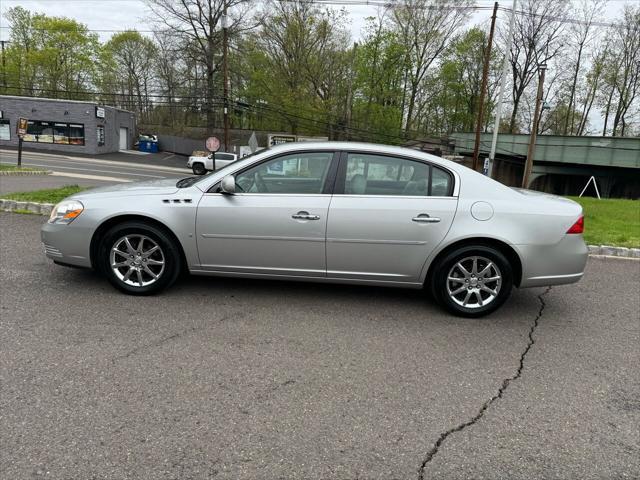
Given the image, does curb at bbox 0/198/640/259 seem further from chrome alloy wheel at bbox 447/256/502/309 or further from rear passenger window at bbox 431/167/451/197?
rear passenger window at bbox 431/167/451/197

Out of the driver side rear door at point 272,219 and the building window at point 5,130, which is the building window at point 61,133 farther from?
the driver side rear door at point 272,219

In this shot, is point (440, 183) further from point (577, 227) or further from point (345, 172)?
point (577, 227)

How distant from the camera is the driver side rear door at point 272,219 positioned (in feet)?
13.6

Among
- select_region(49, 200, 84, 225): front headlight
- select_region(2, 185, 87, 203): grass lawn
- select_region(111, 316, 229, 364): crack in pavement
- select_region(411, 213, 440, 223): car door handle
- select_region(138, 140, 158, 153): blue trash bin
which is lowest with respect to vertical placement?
select_region(111, 316, 229, 364): crack in pavement

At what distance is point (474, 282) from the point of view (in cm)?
421

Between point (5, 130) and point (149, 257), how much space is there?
42215 mm

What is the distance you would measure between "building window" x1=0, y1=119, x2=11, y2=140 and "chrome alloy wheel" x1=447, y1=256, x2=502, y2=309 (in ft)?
144

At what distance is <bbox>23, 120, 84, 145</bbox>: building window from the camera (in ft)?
121

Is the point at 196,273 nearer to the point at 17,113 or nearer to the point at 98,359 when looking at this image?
the point at 98,359

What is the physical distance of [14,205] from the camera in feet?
27.1

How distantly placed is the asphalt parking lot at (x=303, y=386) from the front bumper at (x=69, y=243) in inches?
13.0

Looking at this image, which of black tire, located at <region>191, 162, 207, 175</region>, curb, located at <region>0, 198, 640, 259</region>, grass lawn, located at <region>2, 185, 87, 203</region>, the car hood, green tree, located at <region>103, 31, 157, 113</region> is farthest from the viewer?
green tree, located at <region>103, 31, 157, 113</region>

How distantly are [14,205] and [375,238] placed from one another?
752 centimetres

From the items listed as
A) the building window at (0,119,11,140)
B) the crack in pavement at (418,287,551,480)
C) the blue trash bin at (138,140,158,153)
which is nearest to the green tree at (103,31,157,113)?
the blue trash bin at (138,140,158,153)
